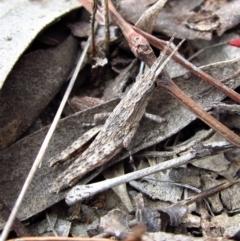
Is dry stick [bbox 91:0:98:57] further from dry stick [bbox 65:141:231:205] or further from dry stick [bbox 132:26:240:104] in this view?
dry stick [bbox 65:141:231:205]

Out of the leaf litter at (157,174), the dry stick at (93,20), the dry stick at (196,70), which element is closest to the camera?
the leaf litter at (157,174)

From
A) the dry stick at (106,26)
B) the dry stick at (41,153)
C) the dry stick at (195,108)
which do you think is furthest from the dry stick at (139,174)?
the dry stick at (106,26)

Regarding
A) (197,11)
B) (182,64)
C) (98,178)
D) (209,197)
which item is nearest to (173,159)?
(209,197)

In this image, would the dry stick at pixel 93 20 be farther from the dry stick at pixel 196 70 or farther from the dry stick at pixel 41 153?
the dry stick at pixel 196 70

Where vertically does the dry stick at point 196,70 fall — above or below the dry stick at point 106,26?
below

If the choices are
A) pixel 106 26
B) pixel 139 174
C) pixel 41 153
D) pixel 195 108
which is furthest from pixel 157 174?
pixel 106 26

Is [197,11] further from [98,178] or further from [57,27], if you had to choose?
[98,178]
